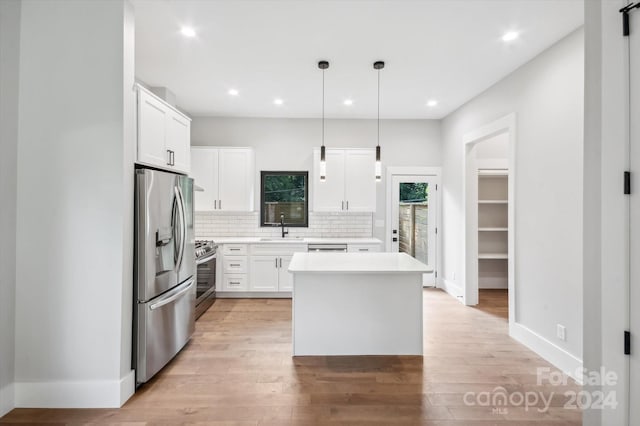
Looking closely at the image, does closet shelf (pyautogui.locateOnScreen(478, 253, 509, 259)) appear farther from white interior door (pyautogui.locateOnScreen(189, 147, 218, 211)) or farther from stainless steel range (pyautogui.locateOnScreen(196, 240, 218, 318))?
white interior door (pyautogui.locateOnScreen(189, 147, 218, 211))

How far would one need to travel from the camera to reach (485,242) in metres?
5.52

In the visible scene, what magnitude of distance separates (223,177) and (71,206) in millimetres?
2952

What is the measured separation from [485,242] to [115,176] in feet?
18.3

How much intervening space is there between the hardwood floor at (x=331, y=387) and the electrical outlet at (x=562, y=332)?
30 centimetres

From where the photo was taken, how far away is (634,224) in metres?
1.50

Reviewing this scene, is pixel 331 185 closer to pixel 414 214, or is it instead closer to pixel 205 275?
pixel 414 214

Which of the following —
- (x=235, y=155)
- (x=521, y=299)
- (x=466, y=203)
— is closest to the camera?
(x=521, y=299)

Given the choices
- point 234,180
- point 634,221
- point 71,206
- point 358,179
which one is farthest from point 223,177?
point 634,221

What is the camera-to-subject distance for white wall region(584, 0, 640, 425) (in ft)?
5.04

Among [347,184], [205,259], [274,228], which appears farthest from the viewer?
[274,228]

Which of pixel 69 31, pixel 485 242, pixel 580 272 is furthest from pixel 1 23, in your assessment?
pixel 485 242

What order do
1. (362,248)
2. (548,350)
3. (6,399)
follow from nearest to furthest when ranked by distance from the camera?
Answer: (6,399), (548,350), (362,248)

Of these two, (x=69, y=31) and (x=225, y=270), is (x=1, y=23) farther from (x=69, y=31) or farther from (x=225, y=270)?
(x=225, y=270)

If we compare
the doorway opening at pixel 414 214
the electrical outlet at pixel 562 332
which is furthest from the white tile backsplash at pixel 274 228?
the electrical outlet at pixel 562 332
